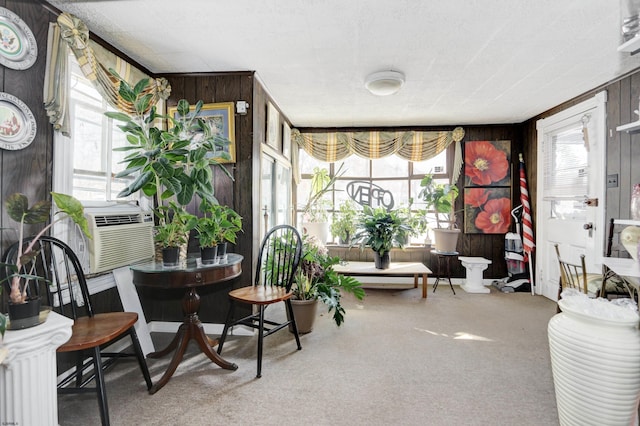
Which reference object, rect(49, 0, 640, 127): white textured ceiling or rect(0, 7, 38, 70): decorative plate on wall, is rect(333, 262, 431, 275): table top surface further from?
rect(0, 7, 38, 70): decorative plate on wall

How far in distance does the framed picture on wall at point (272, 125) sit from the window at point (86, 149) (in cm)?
139

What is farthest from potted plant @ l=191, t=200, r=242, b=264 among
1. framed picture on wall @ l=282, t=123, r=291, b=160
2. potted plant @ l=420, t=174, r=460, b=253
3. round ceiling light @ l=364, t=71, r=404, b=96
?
potted plant @ l=420, t=174, r=460, b=253

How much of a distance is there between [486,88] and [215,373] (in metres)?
3.55

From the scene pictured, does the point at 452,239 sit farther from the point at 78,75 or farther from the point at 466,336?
the point at 78,75

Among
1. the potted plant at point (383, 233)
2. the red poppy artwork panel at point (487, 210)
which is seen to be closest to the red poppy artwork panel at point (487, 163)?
the red poppy artwork panel at point (487, 210)

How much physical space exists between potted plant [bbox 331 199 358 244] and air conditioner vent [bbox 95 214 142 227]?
9.08 feet

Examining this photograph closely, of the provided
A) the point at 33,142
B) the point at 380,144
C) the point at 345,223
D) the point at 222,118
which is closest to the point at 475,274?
the point at 345,223

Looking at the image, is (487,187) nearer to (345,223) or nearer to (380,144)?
(380,144)

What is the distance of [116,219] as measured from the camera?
2283 mm

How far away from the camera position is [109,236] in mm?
2170

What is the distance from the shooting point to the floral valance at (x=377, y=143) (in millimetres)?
4609

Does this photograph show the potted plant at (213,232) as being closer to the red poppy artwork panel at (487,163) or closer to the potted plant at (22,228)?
the potted plant at (22,228)

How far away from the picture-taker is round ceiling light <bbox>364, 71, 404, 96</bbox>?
278 centimetres

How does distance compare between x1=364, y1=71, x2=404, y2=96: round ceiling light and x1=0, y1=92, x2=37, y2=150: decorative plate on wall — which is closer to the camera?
x1=0, y1=92, x2=37, y2=150: decorative plate on wall
